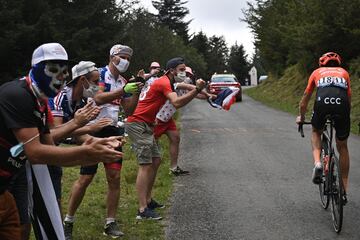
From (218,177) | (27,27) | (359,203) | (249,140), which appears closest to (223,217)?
(359,203)

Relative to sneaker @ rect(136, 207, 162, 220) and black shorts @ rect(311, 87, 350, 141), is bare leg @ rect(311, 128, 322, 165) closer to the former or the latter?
black shorts @ rect(311, 87, 350, 141)

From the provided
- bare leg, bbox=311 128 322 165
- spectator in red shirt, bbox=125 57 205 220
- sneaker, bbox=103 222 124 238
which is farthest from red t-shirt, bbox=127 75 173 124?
bare leg, bbox=311 128 322 165

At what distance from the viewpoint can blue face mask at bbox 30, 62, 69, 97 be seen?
11.7ft

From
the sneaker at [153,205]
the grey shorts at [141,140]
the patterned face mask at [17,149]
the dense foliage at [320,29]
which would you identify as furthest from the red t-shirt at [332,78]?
the dense foliage at [320,29]

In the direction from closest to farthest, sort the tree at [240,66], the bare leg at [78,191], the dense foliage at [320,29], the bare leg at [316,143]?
the bare leg at [78,191] → the bare leg at [316,143] → the dense foliage at [320,29] → the tree at [240,66]

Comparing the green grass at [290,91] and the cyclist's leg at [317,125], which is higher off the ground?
the cyclist's leg at [317,125]

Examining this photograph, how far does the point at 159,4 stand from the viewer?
314ft

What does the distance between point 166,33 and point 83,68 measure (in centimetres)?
4843

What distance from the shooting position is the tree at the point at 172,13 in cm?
9500

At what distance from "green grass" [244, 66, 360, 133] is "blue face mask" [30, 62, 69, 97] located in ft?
53.0

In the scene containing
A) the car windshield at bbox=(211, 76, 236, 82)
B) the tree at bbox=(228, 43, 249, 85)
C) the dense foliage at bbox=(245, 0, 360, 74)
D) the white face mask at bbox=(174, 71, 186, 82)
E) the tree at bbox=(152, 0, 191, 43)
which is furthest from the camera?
the tree at bbox=(228, 43, 249, 85)

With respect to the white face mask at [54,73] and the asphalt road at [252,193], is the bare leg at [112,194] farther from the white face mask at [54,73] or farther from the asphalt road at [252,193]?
the white face mask at [54,73]

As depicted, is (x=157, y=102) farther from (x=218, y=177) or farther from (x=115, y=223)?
(x=218, y=177)

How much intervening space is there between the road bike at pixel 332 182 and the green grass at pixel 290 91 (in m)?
11.8
